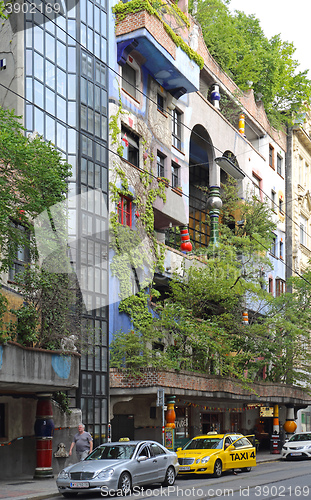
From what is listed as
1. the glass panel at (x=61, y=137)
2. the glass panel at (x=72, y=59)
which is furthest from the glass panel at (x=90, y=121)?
the glass panel at (x=72, y=59)

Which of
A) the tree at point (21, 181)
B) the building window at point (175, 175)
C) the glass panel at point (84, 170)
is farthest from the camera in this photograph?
→ the building window at point (175, 175)

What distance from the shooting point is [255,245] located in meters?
36.3

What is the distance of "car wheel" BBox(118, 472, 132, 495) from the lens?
54.7 feet

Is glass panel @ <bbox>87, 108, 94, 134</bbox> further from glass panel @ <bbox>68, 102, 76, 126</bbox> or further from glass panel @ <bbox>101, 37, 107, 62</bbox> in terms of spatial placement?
glass panel @ <bbox>101, 37, 107, 62</bbox>

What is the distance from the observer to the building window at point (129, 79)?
103 feet

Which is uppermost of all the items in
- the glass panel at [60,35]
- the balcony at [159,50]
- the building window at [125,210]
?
the balcony at [159,50]

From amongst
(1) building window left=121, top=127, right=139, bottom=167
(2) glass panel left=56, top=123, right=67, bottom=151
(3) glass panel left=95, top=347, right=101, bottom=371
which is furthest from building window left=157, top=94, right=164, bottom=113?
(3) glass panel left=95, top=347, right=101, bottom=371

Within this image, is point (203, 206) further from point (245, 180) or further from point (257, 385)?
point (257, 385)

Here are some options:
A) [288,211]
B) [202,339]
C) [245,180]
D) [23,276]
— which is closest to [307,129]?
[288,211]

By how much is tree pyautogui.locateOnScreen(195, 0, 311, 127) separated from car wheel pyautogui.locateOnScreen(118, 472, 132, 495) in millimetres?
32302

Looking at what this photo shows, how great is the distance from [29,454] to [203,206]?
2395 cm

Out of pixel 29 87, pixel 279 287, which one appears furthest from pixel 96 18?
pixel 279 287

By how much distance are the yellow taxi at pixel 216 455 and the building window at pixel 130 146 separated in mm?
12783

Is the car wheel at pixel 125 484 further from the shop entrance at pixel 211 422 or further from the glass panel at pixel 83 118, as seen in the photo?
the shop entrance at pixel 211 422
